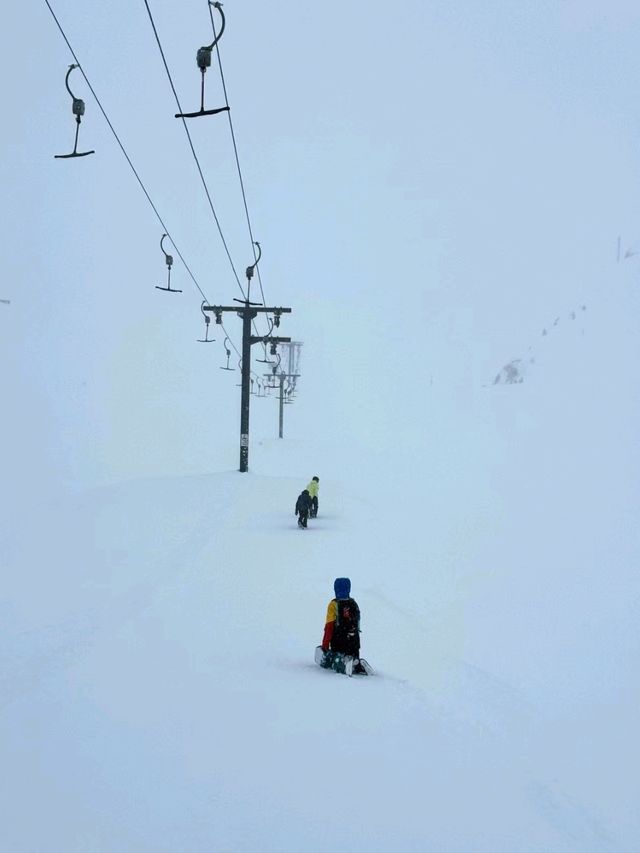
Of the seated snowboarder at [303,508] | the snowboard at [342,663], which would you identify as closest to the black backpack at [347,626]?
the snowboard at [342,663]

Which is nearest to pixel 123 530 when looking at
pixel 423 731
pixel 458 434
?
pixel 423 731

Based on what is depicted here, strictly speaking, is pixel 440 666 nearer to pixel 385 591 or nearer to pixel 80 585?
pixel 385 591

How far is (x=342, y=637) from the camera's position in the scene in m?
8.09

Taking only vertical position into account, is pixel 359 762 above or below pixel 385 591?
above

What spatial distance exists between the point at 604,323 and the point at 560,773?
42.8 m

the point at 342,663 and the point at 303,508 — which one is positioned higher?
the point at 342,663

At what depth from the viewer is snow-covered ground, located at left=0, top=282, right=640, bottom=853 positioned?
15.2 feet

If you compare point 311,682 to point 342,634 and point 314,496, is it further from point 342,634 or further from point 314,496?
point 314,496

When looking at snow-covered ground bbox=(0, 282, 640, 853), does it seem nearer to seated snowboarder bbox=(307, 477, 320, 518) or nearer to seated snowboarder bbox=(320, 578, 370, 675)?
seated snowboarder bbox=(320, 578, 370, 675)

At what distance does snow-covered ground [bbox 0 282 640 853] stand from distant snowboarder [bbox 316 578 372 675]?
209 mm

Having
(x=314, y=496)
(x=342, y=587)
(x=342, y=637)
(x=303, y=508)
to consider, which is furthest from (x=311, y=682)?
(x=314, y=496)

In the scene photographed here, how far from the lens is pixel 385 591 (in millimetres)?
13250

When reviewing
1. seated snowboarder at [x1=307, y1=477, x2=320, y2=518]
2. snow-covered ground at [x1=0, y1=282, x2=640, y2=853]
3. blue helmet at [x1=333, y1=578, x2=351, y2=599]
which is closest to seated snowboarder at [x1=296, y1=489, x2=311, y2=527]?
snow-covered ground at [x1=0, y1=282, x2=640, y2=853]

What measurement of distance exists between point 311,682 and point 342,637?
0.74 metres
